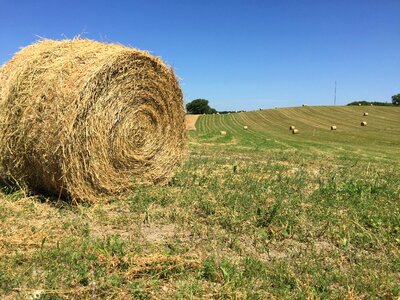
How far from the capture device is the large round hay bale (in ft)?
20.0

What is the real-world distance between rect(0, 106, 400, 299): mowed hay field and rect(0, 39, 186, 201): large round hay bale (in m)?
0.44

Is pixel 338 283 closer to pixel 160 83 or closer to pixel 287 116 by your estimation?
pixel 160 83

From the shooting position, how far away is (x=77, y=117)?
20.0 ft

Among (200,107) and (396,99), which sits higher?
(396,99)

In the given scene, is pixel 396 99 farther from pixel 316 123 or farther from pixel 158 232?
pixel 158 232

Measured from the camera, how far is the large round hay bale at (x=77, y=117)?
20.0 ft

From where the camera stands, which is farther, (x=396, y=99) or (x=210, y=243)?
(x=396, y=99)

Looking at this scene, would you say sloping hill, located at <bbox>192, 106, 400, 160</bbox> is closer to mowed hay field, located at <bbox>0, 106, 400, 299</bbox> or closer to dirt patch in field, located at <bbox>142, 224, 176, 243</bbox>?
mowed hay field, located at <bbox>0, 106, 400, 299</bbox>

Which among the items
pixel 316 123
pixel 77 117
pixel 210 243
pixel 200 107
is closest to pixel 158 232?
pixel 210 243

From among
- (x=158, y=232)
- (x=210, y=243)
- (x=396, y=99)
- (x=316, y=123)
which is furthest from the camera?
(x=396, y=99)

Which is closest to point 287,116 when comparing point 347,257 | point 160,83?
point 160,83

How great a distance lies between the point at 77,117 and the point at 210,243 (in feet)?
9.39

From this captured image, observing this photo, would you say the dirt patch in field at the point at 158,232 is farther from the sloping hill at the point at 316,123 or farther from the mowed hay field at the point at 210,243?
the sloping hill at the point at 316,123

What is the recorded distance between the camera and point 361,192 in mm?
7238
